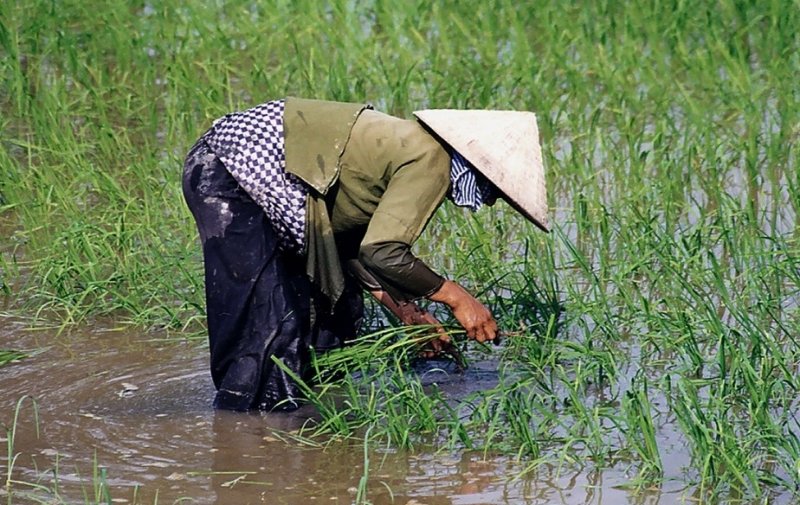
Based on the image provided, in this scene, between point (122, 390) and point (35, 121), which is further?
point (35, 121)

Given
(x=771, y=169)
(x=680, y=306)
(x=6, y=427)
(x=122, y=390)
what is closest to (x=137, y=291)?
(x=122, y=390)

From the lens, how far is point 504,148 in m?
3.70

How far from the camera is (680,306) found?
4582 millimetres

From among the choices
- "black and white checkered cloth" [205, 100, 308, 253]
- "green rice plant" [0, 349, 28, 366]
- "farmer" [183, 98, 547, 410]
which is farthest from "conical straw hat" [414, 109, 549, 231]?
"green rice plant" [0, 349, 28, 366]

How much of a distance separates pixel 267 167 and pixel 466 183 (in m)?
0.54

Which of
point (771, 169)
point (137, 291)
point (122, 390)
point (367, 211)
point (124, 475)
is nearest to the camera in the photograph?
point (124, 475)

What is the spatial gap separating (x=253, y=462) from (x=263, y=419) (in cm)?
31

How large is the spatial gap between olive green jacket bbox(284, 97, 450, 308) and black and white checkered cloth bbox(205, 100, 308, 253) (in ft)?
0.11

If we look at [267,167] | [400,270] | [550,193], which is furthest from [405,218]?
[550,193]

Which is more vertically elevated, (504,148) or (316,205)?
(504,148)

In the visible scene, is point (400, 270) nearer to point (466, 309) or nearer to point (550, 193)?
point (466, 309)

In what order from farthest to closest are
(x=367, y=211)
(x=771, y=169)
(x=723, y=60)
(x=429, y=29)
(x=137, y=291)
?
1. (x=429, y=29)
2. (x=723, y=60)
3. (x=771, y=169)
4. (x=137, y=291)
5. (x=367, y=211)

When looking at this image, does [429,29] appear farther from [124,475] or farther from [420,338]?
[124,475]

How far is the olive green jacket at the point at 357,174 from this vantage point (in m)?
3.72
